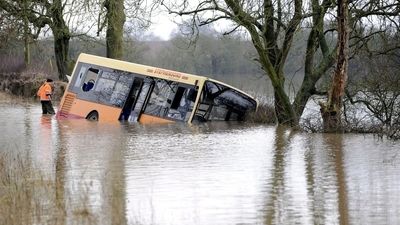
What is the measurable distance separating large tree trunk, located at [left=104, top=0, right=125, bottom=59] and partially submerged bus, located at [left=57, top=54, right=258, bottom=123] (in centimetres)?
495

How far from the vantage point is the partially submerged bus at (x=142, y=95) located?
25328 millimetres

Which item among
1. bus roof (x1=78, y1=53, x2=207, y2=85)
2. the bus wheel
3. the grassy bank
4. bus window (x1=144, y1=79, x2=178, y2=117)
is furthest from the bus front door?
the grassy bank

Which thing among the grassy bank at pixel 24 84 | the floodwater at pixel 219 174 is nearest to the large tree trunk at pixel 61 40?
the grassy bank at pixel 24 84

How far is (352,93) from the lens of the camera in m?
26.0

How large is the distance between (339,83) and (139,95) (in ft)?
25.0

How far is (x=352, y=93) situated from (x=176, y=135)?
8610 mm

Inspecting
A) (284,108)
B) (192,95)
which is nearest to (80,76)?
(192,95)

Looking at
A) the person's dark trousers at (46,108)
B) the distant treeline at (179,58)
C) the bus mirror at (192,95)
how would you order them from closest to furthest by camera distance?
1. the bus mirror at (192,95)
2. the person's dark trousers at (46,108)
3. the distant treeline at (179,58)

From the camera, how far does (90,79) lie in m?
26.2

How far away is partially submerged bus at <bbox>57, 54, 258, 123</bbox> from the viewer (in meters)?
25.3

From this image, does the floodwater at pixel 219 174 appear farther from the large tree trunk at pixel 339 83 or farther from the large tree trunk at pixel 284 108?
the large tree trunk at pixel 284 108

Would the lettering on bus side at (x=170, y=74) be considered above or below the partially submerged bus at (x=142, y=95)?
above

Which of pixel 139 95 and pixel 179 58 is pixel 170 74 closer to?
pixel 139 95

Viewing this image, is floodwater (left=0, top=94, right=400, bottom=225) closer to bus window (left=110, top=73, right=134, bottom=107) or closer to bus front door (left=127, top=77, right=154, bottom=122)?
bus front door (left=127, top=77, right=154, bottom=122)
